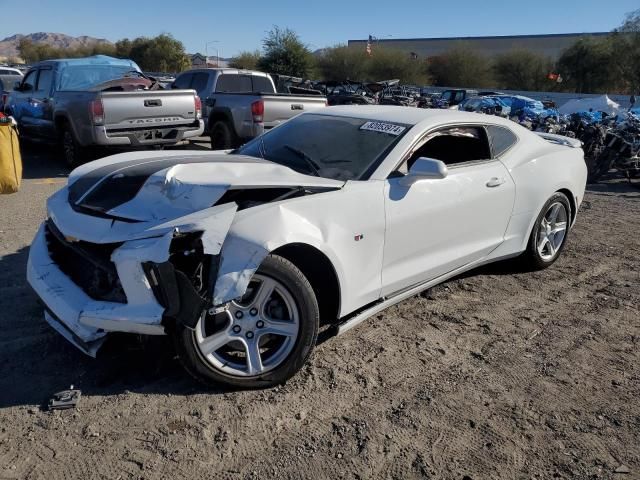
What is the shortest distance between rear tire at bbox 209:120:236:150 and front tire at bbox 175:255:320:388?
7600mm

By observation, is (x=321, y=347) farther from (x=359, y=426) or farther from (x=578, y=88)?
(x=578, y=88)

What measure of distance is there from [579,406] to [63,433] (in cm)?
279

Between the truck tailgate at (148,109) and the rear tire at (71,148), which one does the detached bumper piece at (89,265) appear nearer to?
the truck tailgate at (148,109)

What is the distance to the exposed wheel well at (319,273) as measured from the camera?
3.19 meters

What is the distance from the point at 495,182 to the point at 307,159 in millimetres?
1557

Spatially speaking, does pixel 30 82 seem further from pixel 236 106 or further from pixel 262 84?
pixel 262 84

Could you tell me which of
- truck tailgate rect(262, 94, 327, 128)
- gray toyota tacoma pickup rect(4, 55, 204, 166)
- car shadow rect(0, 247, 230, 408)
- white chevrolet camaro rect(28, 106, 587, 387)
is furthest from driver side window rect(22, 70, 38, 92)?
car shadow rect(0, 247, 230, 408)

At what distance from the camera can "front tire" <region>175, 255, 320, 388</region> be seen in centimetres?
298

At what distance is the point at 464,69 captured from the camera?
193 ft

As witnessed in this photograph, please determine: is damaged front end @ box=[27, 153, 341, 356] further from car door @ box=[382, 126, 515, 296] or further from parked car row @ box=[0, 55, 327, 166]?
parked car row @ box=[0, 55, 327, 166]

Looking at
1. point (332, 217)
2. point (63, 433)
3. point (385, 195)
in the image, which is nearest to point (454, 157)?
point (385, 195)

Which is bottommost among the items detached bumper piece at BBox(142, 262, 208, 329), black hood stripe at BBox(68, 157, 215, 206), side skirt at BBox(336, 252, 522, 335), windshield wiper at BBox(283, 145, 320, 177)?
side skirt at BBox(336, 252, 522, 335)

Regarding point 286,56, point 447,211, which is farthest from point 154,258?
point 286,56

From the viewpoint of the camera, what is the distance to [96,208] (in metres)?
3.30
